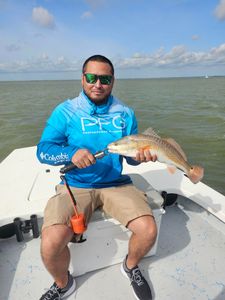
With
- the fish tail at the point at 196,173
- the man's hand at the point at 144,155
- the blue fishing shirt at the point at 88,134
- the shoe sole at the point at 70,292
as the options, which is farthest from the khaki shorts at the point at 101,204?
the shoe sole at the point at 70,292

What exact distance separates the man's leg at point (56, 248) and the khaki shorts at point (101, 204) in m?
0.07

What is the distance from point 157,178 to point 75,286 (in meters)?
2.08

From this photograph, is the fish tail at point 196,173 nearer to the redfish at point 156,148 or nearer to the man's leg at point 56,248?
the redfish at point 156,148

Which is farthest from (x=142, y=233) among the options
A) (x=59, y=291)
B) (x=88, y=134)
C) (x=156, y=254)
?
(x=88, y=134)

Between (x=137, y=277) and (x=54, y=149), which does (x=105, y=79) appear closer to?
(x=54, y=149)

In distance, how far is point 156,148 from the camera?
9.41ft

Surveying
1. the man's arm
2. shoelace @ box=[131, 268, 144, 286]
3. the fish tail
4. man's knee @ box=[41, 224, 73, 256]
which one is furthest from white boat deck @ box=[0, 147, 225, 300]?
the man's arm

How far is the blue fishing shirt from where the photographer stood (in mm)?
3027

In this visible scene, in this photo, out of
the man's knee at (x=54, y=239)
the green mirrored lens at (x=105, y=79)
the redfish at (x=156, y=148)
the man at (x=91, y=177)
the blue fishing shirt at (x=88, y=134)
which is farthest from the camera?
Result: the green mirrored lens at (x=105, y=79)

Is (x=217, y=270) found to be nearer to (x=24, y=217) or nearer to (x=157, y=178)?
(x=157, y=178)

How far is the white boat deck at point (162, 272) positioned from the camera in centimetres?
285

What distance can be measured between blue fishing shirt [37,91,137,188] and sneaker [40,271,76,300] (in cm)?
102

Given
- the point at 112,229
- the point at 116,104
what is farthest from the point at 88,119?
the point at 112,229

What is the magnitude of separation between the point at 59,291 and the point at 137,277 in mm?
805
